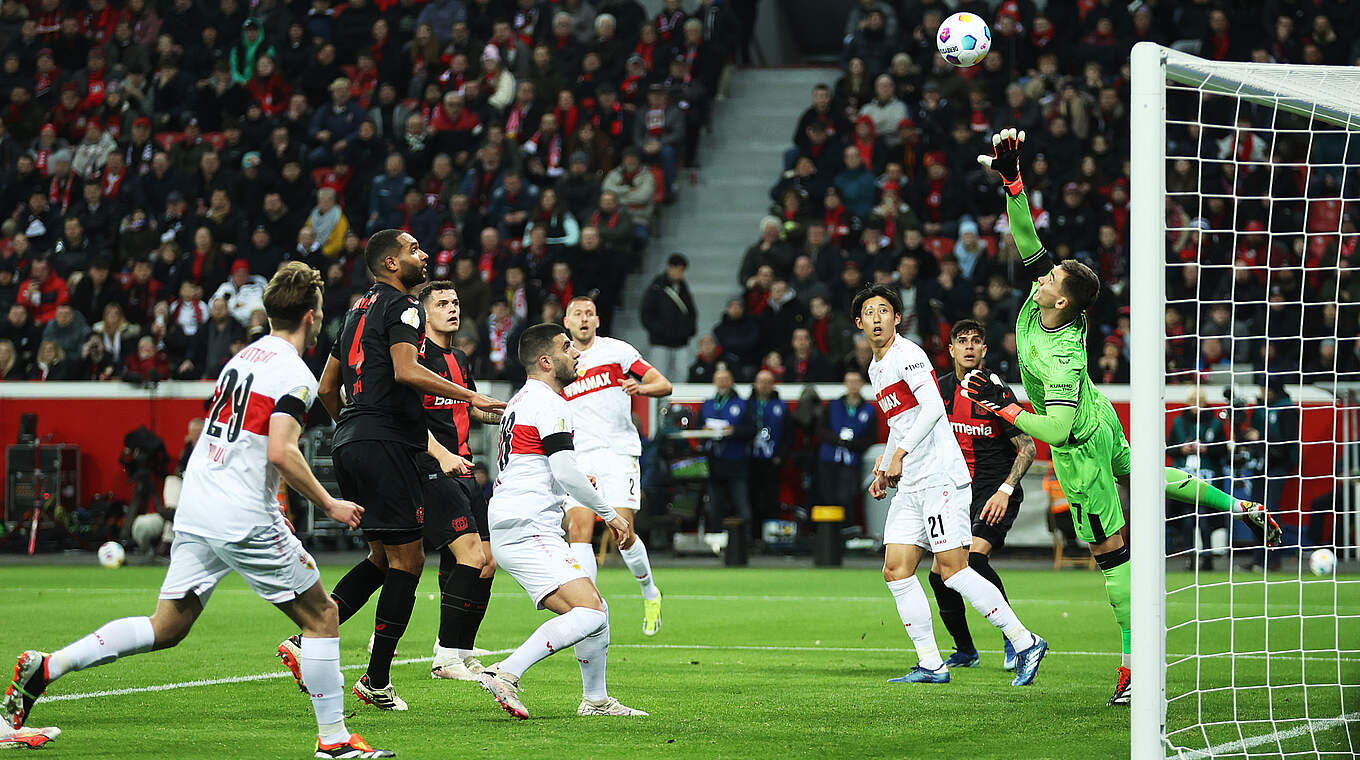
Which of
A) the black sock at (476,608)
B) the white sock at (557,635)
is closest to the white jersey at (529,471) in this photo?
the white sock at (557,635)

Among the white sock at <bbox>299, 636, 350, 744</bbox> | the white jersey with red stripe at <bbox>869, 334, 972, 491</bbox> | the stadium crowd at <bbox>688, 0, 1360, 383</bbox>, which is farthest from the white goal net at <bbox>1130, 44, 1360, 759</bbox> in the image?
the white sock at <bbox>299, 636, 350, 744</bbox>

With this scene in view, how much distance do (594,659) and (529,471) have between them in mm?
978

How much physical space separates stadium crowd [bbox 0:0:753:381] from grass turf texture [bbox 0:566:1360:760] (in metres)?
8.03

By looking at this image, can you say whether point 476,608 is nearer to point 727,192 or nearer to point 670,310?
point 670,310

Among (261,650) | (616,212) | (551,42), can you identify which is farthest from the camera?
(551,42)

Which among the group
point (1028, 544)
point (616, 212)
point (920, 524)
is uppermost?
point (616, 212)

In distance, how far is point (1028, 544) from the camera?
1938 cm

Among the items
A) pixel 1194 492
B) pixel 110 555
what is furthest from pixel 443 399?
pixel 110 555

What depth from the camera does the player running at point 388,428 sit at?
311 inches

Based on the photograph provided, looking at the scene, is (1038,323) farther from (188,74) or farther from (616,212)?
(188,74)

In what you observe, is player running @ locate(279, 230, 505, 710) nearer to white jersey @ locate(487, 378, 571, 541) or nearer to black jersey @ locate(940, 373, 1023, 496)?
white jersey @ locate(487, 378, 571, 541)

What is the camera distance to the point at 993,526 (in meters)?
10.2

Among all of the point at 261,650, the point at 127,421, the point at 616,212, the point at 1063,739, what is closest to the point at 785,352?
the point at 616,212

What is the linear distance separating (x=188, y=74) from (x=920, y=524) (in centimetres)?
2075
